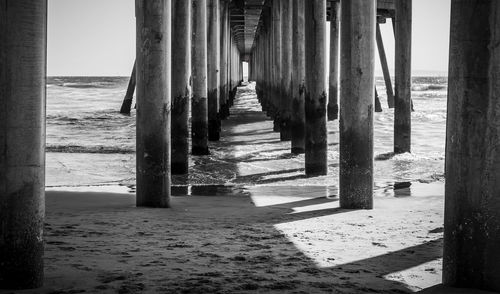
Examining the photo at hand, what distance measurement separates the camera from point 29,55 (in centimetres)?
327

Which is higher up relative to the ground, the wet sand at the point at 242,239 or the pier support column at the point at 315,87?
the pier support column at the point at 315,87

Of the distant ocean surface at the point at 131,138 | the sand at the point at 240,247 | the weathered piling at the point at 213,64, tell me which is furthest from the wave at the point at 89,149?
the sand at the point at 240,247

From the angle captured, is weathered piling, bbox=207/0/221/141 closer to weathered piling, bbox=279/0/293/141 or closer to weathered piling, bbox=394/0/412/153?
weathered piling, bbox=279/0/293/141

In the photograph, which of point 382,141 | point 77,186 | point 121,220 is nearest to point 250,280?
point 121,220

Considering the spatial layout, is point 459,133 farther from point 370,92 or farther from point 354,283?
point 370,92

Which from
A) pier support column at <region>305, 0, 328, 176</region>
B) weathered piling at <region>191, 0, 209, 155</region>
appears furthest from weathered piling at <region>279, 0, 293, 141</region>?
pier support column at <region>305, 0, 328, 176</region>

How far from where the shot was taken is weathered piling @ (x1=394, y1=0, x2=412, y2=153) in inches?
472

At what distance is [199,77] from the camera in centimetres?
1246

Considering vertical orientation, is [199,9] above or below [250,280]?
above

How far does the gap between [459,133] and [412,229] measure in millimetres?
2311

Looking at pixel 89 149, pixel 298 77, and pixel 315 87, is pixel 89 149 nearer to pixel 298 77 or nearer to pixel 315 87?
pixel 298 77

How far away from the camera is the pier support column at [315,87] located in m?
9.65

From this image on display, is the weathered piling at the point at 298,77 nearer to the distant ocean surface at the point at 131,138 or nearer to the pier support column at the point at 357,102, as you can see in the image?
the distant ocean surface at the point at 131,138

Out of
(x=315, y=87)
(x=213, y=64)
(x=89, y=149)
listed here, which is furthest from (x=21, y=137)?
(x=213, y=64)
